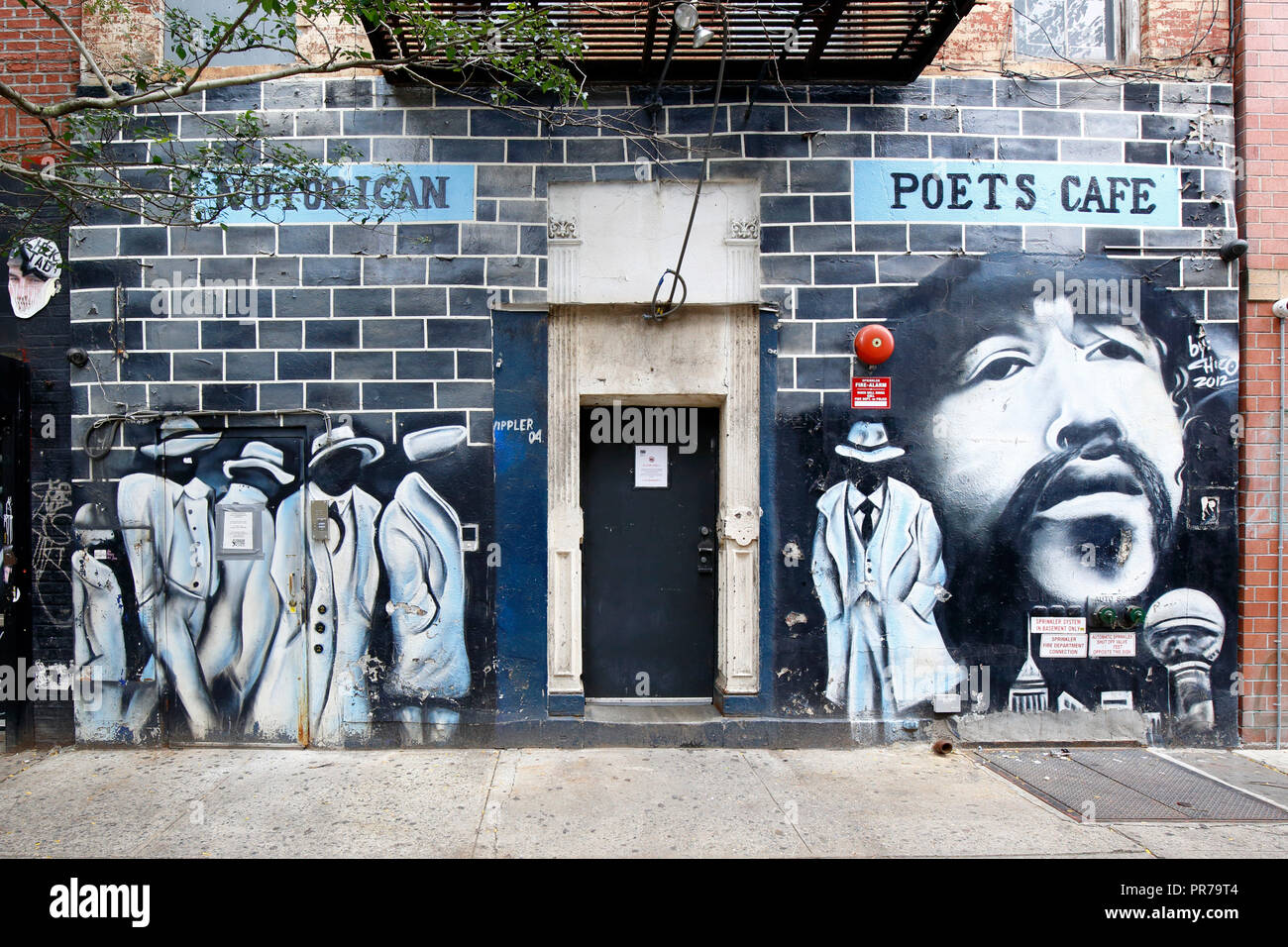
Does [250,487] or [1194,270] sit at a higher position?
[1194,270]

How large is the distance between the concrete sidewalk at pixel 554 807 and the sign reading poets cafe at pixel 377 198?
4095 millimetres

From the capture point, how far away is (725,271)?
5879 millimetres

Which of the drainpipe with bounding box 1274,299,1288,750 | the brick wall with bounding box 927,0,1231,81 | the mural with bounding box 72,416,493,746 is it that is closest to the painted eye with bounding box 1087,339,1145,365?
the drainpipe with bounding box 1274,299,1288,750

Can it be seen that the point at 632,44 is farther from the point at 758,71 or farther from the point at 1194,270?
the point at 1194,270

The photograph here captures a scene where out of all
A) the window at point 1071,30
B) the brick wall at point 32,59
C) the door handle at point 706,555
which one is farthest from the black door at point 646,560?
the brick wall at point 32,59

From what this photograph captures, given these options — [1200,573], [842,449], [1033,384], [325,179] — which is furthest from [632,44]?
[1200,573]

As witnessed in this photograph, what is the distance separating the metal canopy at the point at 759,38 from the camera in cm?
519

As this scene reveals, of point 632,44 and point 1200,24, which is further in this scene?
point 1200,24

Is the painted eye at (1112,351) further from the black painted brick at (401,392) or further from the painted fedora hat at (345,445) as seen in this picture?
the painted fedora hat at (345,445)

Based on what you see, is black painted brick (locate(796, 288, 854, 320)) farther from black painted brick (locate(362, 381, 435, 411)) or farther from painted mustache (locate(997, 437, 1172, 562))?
black painted brick (locate(362, 381, 435, 411))

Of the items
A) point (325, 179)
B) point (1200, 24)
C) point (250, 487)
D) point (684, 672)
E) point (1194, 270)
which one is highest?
point (1200, 24)

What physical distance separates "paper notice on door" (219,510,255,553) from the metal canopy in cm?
354

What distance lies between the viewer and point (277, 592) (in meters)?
5.71

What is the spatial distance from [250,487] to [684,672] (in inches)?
146
